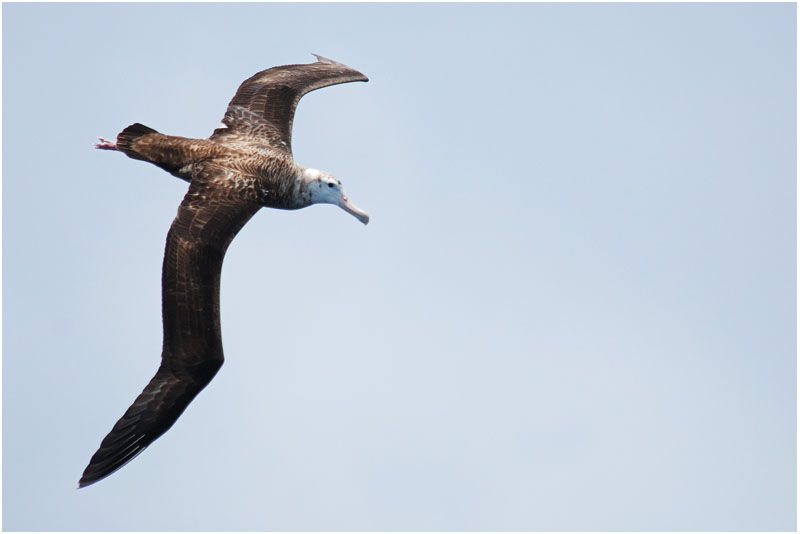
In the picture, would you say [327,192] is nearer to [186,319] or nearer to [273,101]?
[273,101]

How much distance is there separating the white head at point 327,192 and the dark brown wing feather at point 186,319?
1.80 metres

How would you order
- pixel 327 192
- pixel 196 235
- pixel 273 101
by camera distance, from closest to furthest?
1. pixel 196 235
2. pixel 327 192
3. pixel 273 101

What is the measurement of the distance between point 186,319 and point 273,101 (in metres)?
6.23

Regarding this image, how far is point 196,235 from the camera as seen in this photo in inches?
937

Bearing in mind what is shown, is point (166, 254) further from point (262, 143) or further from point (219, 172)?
point (262, 143)

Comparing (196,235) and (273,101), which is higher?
(273,101)

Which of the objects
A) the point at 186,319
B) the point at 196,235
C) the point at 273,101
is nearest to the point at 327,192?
the point at 273,101

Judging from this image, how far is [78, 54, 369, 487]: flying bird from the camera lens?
23.7m

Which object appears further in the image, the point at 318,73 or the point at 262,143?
the point at 318,73

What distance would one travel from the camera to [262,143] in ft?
87.8

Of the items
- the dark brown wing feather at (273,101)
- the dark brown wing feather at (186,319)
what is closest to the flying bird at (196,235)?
the dark brown wing feather at (186,319)

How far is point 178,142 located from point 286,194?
83.1 inches

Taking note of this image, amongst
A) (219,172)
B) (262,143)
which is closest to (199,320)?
(219,172)

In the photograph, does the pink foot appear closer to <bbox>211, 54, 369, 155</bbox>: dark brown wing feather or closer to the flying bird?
the flying bird
